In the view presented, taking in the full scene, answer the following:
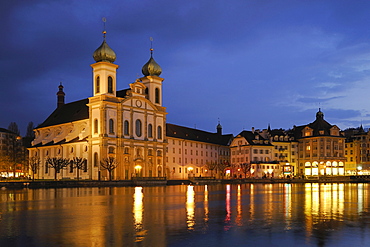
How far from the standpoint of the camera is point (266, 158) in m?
126

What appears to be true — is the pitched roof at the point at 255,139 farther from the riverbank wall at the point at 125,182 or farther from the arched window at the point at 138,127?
the arched window at the point at 138,127

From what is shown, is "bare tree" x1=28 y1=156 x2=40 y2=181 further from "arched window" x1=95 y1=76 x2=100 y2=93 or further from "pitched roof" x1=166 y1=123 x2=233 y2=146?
"pitched roof" x1=166 y1=123 x2=233 y2=146

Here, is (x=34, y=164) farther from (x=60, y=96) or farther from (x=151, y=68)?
(x=60, y=96)

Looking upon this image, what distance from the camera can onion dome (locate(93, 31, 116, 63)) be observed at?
328 ft

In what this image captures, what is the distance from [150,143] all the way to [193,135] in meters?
24.3

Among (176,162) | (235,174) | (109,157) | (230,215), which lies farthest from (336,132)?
(230,215)

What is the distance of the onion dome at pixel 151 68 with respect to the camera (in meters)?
112

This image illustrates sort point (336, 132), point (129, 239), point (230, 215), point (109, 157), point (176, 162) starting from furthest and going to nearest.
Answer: point (336, 132) → point (176, 162) → point (109, 157) → point (230, 215) → point (129, 239)

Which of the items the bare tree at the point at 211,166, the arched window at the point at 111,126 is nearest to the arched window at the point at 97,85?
the arched window at the point at 111,126

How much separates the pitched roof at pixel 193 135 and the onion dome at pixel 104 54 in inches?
1010

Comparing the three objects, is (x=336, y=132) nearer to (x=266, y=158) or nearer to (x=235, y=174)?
(x=266, y=158)

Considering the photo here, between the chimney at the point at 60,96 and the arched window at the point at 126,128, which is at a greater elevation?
the chimney at the point at 60,96

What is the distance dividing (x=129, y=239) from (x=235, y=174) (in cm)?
11014

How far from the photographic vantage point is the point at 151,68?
112 m
